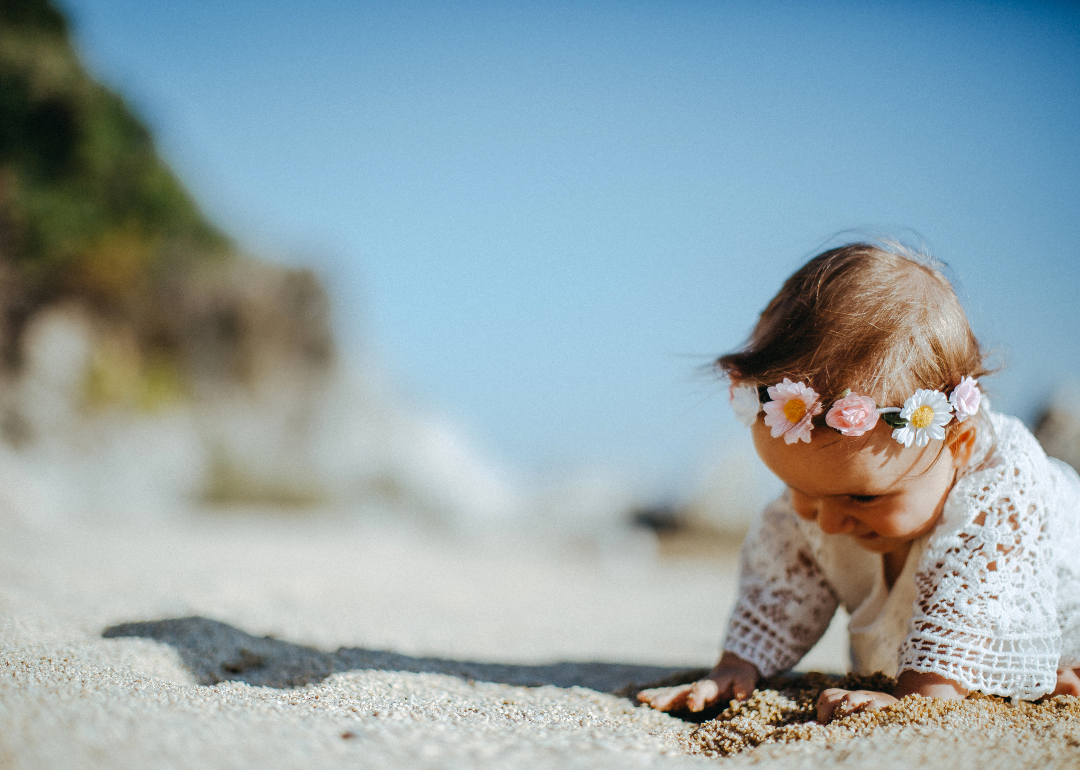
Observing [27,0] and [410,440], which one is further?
[410,440]

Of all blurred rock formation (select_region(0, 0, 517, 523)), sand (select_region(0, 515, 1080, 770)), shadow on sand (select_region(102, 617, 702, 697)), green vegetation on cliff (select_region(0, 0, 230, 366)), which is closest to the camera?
sand (select_region(0, 515, 1080, 770))

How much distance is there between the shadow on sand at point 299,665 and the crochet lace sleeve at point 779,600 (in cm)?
21

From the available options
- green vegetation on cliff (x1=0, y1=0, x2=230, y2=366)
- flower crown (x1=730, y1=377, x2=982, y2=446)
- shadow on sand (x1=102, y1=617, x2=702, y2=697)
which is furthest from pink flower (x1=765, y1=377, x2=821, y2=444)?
green vegetation on cliff (x1=0, y1=0, x2=230, y2=366)

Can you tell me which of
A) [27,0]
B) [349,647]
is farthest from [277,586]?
[27,0]

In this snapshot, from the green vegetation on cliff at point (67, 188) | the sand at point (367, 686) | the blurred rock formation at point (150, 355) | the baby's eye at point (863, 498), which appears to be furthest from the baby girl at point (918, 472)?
the green vegetation on cliff at point (67, 188)

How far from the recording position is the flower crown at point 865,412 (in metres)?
1.64

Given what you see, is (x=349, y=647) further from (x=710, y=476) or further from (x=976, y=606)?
(x=710, y=476)

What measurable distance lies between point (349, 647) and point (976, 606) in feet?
5.49

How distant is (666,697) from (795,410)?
0.77m

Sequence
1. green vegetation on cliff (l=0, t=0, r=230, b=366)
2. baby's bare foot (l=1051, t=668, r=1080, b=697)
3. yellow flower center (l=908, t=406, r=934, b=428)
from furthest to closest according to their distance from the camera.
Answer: green vegetation on cliff (l=0, t=0, r=230, b=366)
baby's bare foot (l=1051, t=668, r=1080, b=697)
yellow flower center (l=908, t=406, r=934, b=428)

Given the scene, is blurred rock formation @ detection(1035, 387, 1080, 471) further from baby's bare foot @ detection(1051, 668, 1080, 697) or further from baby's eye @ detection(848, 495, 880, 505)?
baby's eye @ detection(848, 495, 880, 505)

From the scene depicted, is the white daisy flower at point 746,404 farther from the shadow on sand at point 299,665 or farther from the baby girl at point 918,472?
the shadow on sand at point 299,665

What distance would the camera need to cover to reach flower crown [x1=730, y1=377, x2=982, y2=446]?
164 centimetres

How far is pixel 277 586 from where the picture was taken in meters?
3.50
